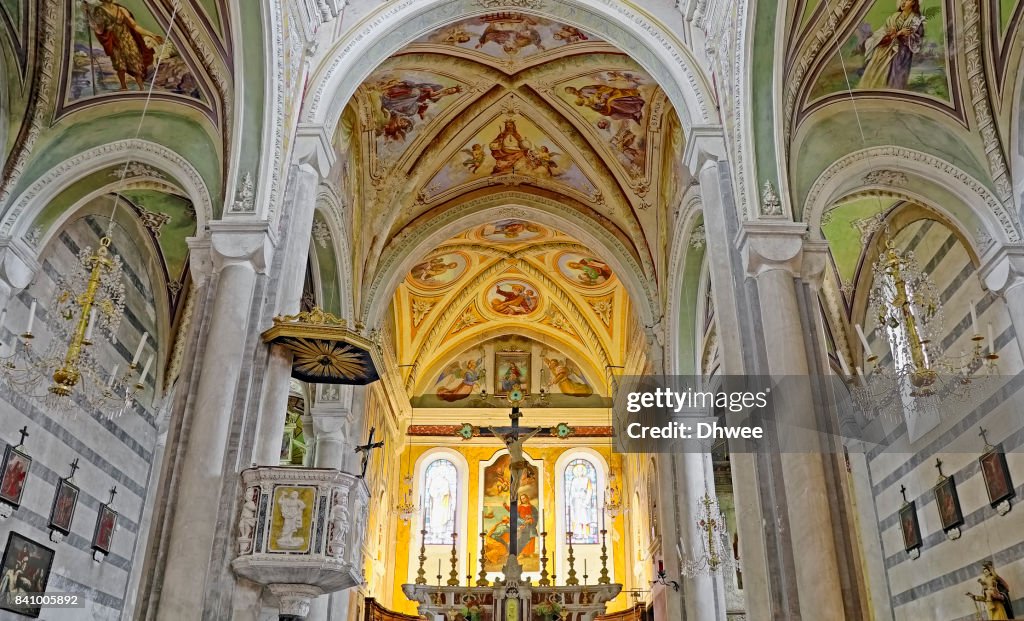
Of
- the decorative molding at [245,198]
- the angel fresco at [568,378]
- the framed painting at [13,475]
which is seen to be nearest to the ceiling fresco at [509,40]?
the decorative molding at [245,198]

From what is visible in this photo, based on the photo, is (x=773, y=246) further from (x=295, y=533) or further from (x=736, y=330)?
(x=295, y=533)

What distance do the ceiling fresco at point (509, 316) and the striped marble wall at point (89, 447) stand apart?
7395mm

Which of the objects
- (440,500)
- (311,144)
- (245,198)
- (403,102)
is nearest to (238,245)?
(245,198)

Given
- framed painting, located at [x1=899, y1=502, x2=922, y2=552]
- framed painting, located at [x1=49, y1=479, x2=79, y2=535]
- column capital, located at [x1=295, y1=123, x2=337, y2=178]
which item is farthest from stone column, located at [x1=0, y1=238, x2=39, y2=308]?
framed painting, located at [x1=899, y1=502, x2=922, y2=552]

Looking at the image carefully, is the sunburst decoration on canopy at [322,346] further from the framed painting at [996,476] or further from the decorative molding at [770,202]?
the framed painting at [996,476]

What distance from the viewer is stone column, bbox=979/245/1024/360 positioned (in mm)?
9219

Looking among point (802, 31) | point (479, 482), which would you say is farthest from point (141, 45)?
point (479, 482)

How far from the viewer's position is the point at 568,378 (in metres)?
22.5

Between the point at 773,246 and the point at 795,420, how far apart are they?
6.24 feet

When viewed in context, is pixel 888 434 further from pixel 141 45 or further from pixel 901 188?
pixel 141 45

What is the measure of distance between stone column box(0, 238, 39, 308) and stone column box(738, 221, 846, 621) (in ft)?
26.6

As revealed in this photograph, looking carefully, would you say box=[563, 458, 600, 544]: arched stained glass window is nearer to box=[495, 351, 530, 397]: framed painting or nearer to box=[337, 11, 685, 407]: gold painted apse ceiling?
box=[495, 351, 530, 397]: framed painting

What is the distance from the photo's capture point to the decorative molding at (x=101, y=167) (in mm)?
9734

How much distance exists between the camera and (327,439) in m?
13.9
